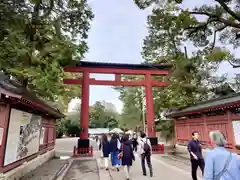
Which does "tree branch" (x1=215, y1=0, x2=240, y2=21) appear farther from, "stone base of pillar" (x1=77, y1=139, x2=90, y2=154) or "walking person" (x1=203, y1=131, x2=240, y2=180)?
"stone base of pillar" (x1=77, y1=139, x2=90, y2=154)

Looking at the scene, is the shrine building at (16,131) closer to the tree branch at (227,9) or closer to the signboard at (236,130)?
the signboard at (236,130)

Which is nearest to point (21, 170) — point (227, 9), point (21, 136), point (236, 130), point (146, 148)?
point (21, 136)

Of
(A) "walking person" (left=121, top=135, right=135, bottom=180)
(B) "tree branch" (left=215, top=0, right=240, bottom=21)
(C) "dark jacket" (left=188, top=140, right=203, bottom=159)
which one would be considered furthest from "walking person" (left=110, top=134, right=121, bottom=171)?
(B) "tree branch" (left=215, top=0, right=240, bottom=21)

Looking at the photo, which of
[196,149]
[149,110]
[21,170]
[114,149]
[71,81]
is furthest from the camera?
[149,110]

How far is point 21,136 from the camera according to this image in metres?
7.13

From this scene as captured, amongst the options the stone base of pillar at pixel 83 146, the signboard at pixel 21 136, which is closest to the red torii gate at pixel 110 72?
the stone base of pillar at pixel 83 146

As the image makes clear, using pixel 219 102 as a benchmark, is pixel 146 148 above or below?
below

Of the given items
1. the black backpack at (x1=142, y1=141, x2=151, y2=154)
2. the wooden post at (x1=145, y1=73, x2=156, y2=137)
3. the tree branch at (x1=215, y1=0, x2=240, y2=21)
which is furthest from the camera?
the wooden post at (x1=145, y1=73, x2=156, y2=137)

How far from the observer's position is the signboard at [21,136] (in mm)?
6090

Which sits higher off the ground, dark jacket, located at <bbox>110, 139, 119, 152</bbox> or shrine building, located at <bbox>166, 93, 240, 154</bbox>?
shrine building, located at <bbox>166, 93, 240, 154</bbox>

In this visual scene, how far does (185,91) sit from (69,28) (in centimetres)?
1068

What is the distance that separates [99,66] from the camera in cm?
1516

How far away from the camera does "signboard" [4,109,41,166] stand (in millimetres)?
6090

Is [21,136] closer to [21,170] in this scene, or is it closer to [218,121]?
[21,170]
